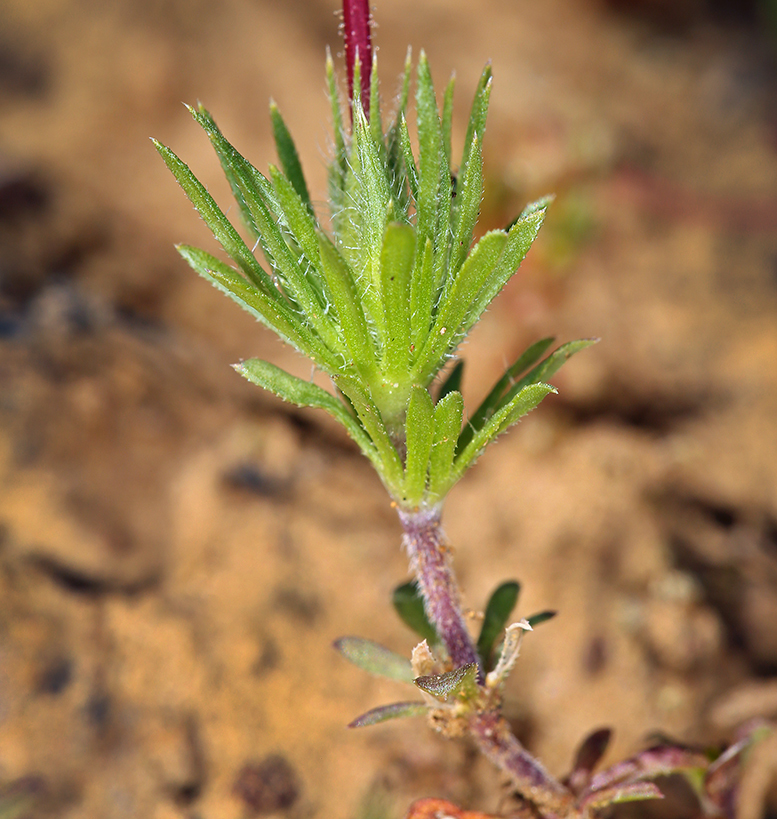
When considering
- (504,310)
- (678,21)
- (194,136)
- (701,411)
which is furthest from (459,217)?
(678,21)

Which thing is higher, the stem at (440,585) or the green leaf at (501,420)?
the green leaf at (501,420)

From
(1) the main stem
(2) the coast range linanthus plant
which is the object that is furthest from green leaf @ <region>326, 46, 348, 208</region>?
(1) the main stem

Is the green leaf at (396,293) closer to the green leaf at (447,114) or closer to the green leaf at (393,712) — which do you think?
the green leaf at (447,114)

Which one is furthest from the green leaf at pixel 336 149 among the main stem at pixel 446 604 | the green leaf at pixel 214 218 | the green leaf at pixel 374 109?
the main stem at pixel 446 604

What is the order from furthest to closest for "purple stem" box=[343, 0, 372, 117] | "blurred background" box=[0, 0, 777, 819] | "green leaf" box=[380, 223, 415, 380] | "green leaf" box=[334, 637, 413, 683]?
"blurred background" box=[0, 0, 777, 819] < "green leaf" box=[334, 637, 413, 683] < "purple stem" box=[343, 0, 372, 117] < "green leaf" box=[380, 223, 415, 380]

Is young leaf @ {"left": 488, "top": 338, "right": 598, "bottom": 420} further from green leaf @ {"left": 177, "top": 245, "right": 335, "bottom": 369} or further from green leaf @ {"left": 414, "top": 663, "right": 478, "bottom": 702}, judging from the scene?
green leaf @ {"left": 414, "top": 663, "right": 478, "bottom": 702}
